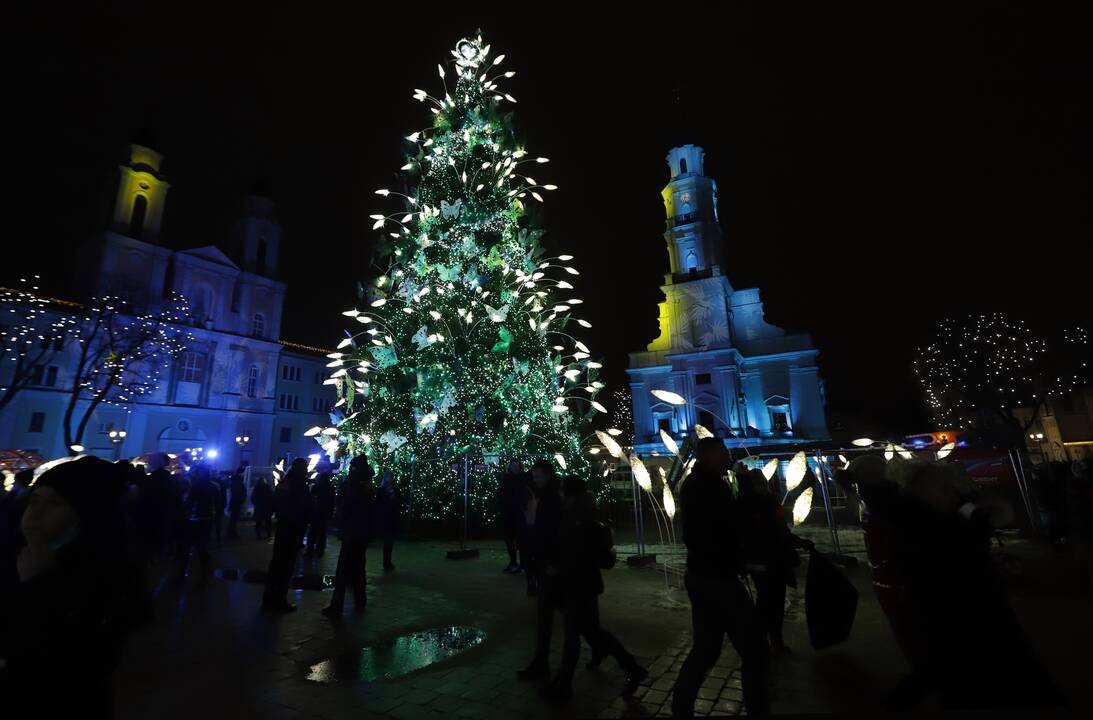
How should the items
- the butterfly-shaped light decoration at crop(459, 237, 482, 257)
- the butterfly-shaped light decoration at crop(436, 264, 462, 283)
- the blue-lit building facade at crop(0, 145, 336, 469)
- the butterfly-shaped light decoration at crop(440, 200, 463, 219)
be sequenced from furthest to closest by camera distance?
the blue-lit building facade at crop(0, 145, 336, 469) → the butterfly-shaped light decoration at crop(440, 200, 463, 219) → the butterfly-shaped light decoration at crop(459, 237, 482, 257) → the butterfly-shaped light decoration at crop(436, 264, 462, 283)

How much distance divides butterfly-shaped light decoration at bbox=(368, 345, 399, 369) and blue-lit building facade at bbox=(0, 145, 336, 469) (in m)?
26.8

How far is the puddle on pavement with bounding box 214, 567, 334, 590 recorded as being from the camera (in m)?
8.08

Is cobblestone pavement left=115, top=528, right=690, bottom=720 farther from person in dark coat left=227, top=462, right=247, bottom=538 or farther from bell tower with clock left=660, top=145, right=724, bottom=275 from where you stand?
bell tower with clock left=660, top=145, right=724, bottom=275

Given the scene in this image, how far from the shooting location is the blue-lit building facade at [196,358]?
32.0m

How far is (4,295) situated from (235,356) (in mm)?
14492

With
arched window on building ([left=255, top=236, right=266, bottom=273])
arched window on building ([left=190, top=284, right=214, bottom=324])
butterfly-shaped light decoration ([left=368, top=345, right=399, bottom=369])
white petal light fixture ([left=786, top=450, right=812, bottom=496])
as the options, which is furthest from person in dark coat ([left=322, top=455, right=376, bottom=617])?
arched window on building ([left=255, top=236, right=266, bottom=273])

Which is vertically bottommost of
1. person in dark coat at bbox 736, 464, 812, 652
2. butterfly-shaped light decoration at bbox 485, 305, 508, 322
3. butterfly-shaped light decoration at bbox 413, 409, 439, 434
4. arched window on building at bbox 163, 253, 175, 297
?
person in dark coat at bbox 736, 464, 812, 652

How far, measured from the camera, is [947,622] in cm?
271

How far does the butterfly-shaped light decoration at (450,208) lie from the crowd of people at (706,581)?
9696 mm

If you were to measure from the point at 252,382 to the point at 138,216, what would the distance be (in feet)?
49.0

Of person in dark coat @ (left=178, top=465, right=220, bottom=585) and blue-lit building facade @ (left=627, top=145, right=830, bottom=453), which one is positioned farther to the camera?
blue-lit building facade @ (left=627, top=145, right=830, bottom=453)

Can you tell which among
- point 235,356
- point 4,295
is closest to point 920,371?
point 235,356

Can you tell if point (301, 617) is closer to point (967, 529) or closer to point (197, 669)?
point (197, 669)

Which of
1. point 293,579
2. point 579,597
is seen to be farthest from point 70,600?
point 293,579
